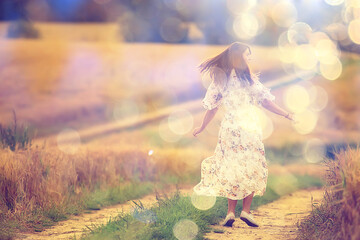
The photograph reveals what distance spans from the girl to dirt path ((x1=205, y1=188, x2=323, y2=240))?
7.1 inches

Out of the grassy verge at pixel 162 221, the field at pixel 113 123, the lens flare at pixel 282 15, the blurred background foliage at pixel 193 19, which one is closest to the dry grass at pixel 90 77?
the field at pixel 113 123

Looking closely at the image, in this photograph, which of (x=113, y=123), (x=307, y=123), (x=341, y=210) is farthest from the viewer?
(x=113, y=123)

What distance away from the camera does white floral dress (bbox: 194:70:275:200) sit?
5.62 m

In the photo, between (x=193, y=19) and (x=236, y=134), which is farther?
(x=193, y=19)

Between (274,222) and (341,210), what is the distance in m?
1.99

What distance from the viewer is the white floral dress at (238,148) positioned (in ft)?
18.5

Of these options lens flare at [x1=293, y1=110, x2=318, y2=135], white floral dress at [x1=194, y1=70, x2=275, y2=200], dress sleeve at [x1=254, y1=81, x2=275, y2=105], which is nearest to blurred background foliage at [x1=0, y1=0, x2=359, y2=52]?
lens flare at [x1=293, y1=110, x2=318, y2=135]

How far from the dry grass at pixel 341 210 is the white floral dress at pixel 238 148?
29.3 inches

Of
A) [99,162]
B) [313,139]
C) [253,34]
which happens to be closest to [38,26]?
[253,34]

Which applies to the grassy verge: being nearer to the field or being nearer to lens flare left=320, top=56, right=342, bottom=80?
the field

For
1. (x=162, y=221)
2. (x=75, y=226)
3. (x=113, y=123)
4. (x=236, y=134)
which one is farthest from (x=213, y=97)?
(x=113, y=123)

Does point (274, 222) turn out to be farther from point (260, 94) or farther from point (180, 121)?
point (180, 121)

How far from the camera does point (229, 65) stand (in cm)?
577

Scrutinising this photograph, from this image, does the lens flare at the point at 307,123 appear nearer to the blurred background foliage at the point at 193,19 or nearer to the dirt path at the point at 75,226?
the blurred background foliage at the point at 193,19
